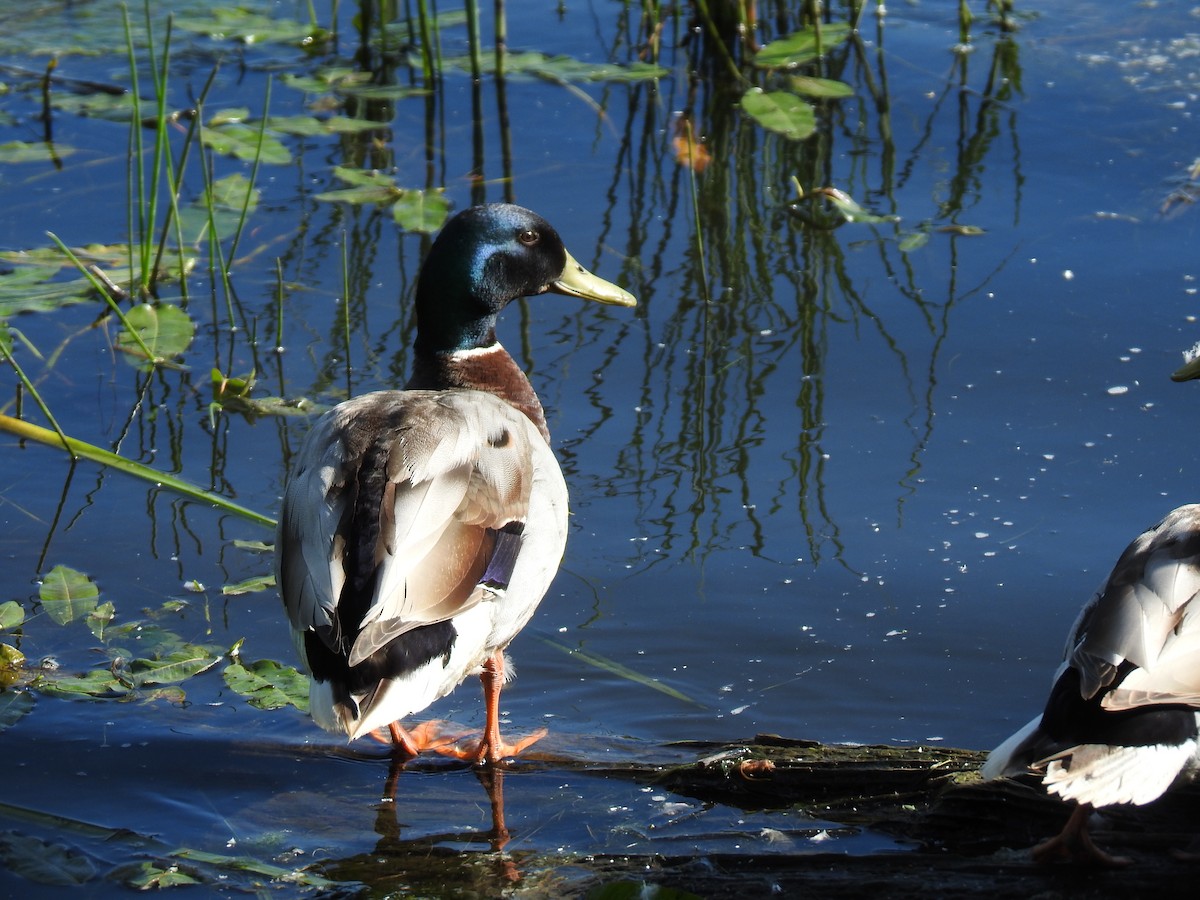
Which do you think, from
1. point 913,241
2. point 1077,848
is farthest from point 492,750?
point 913,241

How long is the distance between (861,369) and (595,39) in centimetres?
340

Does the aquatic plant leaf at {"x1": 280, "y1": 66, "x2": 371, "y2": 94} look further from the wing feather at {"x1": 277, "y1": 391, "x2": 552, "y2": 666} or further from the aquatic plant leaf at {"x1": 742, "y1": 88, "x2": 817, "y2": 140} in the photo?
the wing feather at {"x1": 277, "y1": 391, "x2": 552, "y2": 666}

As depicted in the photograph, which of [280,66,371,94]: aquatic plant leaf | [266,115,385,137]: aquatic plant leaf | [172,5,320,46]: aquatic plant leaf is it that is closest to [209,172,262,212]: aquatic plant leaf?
[266,115,385,137]: aquatic plant leaf

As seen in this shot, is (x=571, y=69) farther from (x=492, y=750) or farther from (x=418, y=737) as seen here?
(x=492, y=750)

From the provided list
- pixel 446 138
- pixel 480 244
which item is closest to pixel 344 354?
pixel 480 244

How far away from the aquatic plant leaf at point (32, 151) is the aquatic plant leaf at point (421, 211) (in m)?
1.69

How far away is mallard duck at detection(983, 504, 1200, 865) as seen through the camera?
2773 mm

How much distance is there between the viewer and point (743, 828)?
3.32 metres

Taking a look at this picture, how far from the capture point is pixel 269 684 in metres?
3.85

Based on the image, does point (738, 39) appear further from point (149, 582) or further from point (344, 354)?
point (149, 582)

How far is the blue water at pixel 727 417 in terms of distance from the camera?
3.92 meters

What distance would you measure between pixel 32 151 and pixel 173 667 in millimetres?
3788

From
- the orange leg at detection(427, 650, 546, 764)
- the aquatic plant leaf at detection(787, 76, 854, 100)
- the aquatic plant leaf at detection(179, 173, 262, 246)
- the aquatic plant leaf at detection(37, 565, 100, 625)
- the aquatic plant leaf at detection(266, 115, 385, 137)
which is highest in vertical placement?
the aquatic plant leaf at detection(787, 76, 854, 100)

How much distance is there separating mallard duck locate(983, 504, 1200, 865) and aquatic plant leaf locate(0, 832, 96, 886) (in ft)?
5.74
